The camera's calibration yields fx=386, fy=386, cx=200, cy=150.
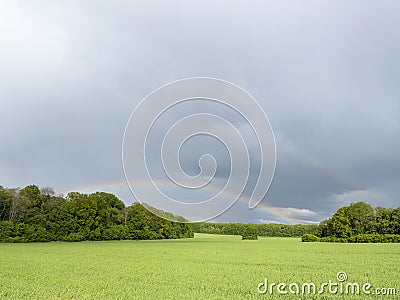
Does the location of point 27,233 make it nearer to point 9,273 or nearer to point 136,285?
point 9,273

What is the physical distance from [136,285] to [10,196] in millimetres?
74664

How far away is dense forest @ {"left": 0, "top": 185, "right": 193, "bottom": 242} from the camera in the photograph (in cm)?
7696

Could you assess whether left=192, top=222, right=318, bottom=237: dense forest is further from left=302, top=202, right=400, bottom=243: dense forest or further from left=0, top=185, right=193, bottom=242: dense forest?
left=0, top=185, right=193, bottom=242: dense forest

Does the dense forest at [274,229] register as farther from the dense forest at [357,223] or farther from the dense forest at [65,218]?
the dense forest at [65,218]

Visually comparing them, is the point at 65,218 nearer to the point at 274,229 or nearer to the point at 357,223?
the point at 357,223

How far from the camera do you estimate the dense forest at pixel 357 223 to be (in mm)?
97375

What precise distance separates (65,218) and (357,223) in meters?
73.5

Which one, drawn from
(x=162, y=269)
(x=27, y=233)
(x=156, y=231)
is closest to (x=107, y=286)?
(x=162, y=269)

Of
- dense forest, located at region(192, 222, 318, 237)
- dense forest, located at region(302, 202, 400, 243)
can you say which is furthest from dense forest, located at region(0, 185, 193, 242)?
dense forest, located at region(192, 222, 318, 237)

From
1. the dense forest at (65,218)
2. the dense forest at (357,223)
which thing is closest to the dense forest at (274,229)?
the dense forest at (357,223)

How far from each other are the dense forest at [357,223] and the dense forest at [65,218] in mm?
42588

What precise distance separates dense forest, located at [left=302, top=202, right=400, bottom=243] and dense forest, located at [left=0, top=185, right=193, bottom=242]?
42588 millimetres

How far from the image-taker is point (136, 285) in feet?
65.4

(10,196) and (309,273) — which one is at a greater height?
(10,196)
